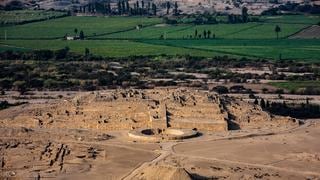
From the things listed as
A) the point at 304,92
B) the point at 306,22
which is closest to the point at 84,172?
the point at 304,92

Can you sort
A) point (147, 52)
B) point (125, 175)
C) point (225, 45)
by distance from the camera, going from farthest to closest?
point (225, 45) < point (147, 52) < point (125, 175)

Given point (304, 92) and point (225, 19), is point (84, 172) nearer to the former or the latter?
point (304, 92)

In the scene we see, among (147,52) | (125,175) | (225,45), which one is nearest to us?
(125,175)

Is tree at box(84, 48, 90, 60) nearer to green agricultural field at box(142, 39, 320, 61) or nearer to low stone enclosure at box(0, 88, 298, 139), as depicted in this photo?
green agricultural field at box(142, 39, 320, 61)

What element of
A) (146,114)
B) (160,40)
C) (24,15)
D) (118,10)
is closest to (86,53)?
(160,40)

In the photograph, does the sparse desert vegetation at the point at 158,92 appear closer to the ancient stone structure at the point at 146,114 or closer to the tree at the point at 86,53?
the ancient stone structure at the point at 146,114
